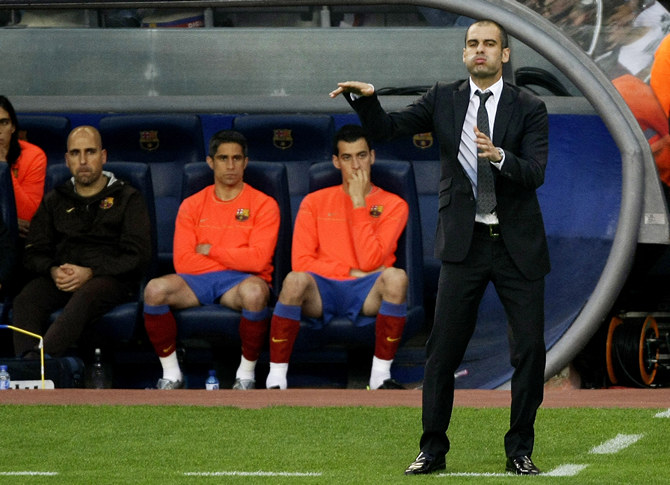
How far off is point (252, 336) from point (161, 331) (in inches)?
19.8

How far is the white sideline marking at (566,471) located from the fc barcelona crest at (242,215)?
3.64m

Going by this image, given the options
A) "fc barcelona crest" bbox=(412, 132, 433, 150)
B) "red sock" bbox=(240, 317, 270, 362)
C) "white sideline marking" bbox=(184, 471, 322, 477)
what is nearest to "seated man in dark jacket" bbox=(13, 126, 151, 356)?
"red sock" bbox=(240, 317, 270, 362)

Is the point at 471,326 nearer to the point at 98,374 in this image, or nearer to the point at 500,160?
the point at 500,160

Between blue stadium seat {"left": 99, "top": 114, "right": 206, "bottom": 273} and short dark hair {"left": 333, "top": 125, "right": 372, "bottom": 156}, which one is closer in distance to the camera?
short dark hair {"left": 333, "top": 125, "right": 372, "bottom": 156}

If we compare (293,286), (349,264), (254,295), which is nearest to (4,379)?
(254,295)

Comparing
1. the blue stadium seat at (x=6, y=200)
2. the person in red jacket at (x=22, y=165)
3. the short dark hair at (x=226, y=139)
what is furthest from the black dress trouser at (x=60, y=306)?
the short dark hair at (x=226, y=139)

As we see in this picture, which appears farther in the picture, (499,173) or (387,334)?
(387,334)

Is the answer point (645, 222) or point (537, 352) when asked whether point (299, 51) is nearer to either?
point (645, 222)

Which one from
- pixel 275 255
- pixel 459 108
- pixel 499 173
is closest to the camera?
pixel 499 173

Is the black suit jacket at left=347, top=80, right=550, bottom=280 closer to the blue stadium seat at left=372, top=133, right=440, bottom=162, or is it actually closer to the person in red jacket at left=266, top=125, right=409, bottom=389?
the person in red jacket at left=266, top=125, right=409, bottom=389

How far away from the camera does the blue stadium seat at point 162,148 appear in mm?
9289

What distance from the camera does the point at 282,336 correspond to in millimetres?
7879

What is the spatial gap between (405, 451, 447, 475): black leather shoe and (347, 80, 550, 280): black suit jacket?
27.1 inches

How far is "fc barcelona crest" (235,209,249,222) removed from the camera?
8.50 metres
